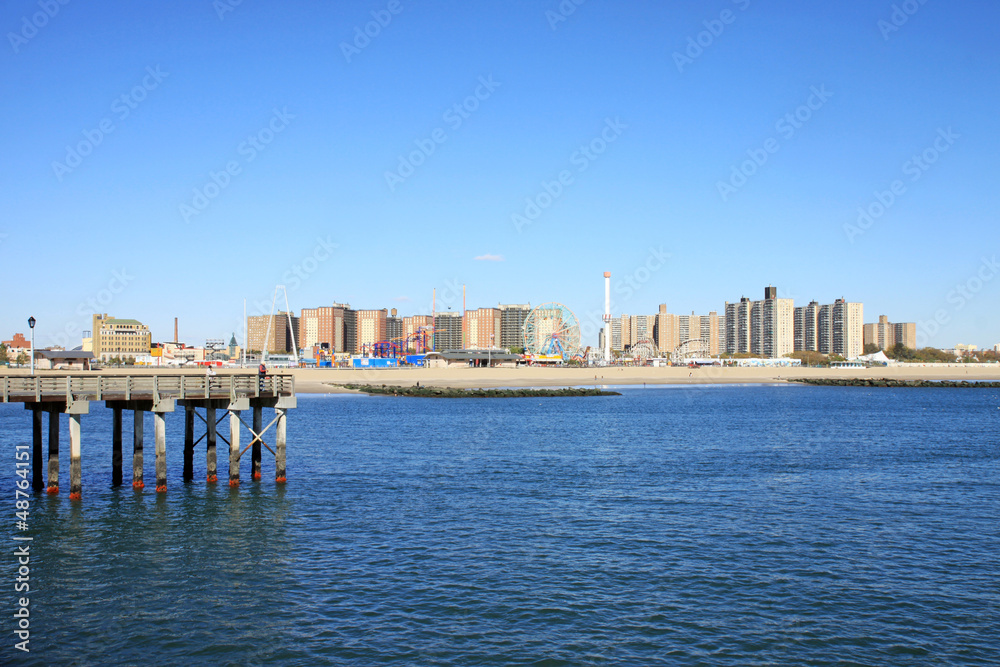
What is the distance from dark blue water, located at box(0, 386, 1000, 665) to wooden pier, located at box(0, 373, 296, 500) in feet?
3.93

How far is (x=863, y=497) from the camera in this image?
3256 centimetres

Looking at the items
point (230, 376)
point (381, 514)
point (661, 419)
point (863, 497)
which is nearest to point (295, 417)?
point (661, 419)

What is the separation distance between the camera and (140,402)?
31.7 m

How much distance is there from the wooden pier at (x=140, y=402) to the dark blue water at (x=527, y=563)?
1.20 m

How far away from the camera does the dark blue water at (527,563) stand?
1659 cm

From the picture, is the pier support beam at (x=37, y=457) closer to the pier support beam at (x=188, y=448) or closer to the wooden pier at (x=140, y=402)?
the wooden pier at (x=140, y=402)

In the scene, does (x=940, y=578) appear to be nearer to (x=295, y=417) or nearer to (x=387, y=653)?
(x=387, y=653)

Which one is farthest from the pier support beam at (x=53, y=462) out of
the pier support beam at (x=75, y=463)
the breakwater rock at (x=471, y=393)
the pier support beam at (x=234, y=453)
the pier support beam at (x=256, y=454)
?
the breakwater rock at (x=471, y=393)

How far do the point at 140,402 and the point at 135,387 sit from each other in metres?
0.93

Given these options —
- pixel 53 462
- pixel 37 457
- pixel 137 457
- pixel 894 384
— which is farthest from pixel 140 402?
pixel 894 384

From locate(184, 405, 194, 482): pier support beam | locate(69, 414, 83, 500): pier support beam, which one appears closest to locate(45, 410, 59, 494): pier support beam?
locate(69, 414, 83, 500): pier support beam

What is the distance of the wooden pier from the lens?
97.2 ft

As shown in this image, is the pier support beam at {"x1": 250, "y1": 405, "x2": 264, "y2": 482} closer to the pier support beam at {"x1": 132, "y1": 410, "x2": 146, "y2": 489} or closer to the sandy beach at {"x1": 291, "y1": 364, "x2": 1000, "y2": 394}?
the pier support beam at {"x1": 132, "y1": 410, "x2": 146, "y2": 489}

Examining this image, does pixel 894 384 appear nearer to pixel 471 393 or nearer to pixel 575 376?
pixel 575 376
